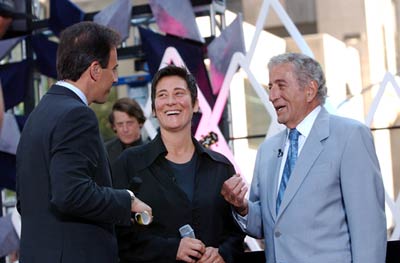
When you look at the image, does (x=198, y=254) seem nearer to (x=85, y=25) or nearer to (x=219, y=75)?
(x=85, y=25)

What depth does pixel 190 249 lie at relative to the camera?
2914 mm

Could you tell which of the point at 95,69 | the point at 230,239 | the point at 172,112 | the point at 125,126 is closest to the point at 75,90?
the point at 95,69

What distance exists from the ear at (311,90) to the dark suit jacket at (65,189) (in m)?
0.87

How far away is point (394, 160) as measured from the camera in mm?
5496

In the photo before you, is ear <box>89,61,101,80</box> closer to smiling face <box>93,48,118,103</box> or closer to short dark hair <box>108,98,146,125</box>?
smiling face <box>93,48,118,103</box>

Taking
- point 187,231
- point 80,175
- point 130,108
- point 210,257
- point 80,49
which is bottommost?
point 210,257

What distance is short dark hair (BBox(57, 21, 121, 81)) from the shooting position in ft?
8.23

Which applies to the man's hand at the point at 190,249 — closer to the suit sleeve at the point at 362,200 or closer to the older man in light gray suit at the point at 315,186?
the older man in light gray suit at the point at 315,186

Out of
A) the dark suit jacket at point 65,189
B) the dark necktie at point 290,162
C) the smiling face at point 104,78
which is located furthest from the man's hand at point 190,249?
the smiling face at point 104,78

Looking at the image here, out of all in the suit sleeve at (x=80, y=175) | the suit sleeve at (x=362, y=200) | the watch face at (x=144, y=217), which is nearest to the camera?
the suit sleeve at (x=80, y=175)

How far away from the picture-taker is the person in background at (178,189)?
2951mm

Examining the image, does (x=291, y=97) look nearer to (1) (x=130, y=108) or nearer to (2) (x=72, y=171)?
(2) (x=72, y=171)

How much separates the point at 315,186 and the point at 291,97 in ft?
1.25

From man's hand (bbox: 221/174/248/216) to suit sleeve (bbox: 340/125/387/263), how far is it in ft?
1.31
